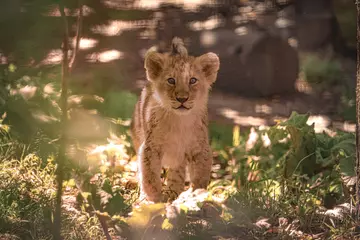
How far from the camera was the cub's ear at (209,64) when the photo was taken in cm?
326

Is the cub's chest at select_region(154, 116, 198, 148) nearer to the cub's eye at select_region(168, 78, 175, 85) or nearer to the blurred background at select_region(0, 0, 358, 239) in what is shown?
the cub's eye at select_region(168, 78, 175, 85)

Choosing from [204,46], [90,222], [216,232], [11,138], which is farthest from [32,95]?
[204,46]

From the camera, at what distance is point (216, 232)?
9.09 ft

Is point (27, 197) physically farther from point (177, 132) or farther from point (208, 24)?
point (208, 24)

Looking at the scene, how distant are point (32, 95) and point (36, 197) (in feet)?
1.74

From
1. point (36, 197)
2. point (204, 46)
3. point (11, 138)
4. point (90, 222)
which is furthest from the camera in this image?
point (204, 46)

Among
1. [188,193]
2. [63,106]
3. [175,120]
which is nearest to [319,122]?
[175,120]

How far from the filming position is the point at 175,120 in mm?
3293

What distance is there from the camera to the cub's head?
317cm

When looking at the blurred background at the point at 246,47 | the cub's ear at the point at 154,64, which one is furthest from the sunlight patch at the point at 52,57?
the blurred background at the point at 246,47

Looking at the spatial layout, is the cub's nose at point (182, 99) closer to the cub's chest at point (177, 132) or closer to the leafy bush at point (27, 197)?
the cub's chest at point (177, 132)

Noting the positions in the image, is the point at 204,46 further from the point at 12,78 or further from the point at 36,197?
the point at 36,197

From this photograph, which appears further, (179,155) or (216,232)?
(179,155)

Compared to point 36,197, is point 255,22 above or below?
above
